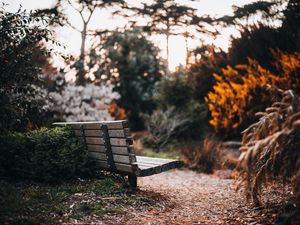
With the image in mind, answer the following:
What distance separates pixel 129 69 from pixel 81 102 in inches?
188

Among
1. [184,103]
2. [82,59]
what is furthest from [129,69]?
[184,103]

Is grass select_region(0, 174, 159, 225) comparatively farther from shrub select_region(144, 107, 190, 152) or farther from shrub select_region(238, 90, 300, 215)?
shrub select_region(144, 107, 190, 152)

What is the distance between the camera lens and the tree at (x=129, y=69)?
16422 mm

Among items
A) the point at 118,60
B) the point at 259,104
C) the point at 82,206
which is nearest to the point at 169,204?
the point at 82,206

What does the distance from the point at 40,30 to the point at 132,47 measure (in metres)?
11.7

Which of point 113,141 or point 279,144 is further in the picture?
point 113,141

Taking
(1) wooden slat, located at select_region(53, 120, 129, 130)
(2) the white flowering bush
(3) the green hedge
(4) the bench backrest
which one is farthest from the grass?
(2) the white flowering bush

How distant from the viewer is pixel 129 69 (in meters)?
16.4

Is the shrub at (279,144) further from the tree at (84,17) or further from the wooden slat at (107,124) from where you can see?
the tree at (84,17)

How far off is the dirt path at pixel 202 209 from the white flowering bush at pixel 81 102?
671 cm

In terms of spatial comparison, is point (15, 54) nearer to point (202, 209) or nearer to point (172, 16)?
point (202, 209)

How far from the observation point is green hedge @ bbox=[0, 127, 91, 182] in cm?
470

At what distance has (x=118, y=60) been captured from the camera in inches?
650

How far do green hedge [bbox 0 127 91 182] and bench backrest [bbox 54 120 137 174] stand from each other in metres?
0.25
